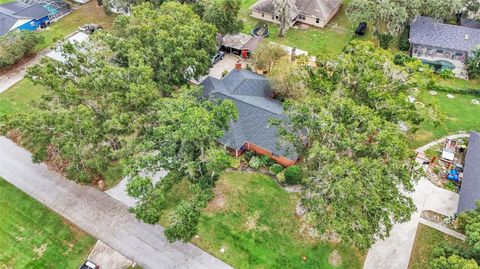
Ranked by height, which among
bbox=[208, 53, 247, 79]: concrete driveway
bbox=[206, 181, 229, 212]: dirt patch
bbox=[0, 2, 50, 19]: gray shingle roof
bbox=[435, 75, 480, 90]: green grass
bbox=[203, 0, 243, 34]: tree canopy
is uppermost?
bbox=[203, 0, 243, 34]: tree canopy

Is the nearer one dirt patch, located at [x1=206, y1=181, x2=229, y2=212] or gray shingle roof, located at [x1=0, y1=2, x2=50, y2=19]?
dirt patch, located at [x1=206, y1=181, x2=229, y2=212]

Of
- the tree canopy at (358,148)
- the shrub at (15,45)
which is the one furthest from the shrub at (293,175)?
the shrub at (15,45)

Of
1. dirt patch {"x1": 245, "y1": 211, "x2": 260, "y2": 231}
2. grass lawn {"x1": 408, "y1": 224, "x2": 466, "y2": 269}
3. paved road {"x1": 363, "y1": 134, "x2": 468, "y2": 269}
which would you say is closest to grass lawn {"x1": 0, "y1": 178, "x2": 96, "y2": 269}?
dirt patch {"x1": 245, "y1": 211, "x2": 260, "y2": 231}

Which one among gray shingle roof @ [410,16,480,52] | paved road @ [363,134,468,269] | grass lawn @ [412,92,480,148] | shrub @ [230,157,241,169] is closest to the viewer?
paved road @ [363,134,468,269]

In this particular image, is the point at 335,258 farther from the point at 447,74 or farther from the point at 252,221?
the point at 447,74

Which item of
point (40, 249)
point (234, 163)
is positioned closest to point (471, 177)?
point (234, 163)

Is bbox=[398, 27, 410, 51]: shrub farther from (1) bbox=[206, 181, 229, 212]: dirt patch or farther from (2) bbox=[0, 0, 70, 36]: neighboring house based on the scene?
(2) bbox=[0, 0, 70, 36]: neighboring house
